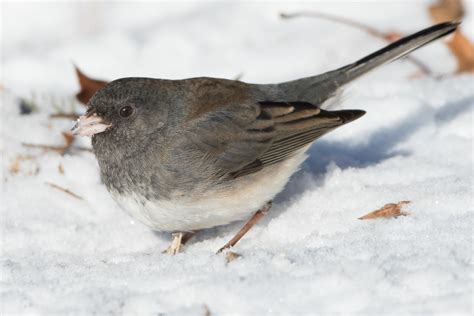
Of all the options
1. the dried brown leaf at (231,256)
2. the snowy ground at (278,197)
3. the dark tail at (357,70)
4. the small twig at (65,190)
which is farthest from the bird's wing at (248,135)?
the small twig at (65,190)

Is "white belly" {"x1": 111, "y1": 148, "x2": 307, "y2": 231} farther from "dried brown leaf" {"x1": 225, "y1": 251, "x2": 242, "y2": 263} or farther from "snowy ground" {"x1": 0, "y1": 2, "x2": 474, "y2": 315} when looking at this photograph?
"dried brown leaf" {"x1": 225, "y1": 251, "x2": 242, "y2": 263}

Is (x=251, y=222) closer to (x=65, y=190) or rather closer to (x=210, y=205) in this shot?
(x=210, y=205)

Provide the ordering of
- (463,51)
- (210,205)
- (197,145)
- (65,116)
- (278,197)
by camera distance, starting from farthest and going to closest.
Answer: (463,51)
(65,116)
(278,197)
(197,145)
(210,205)

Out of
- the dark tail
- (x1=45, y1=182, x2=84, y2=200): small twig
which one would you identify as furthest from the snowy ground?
the dark tail

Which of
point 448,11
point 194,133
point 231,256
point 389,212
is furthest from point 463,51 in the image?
point 231,256

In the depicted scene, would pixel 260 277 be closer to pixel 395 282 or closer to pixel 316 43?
pixel 395 282
